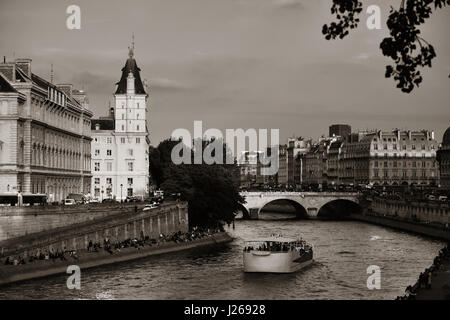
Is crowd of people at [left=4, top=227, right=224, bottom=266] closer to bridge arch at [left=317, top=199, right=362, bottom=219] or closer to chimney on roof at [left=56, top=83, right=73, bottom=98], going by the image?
chimney on roof at [left=56, top=83, right=73, bottom=98]

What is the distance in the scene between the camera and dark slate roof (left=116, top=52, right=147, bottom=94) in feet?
310

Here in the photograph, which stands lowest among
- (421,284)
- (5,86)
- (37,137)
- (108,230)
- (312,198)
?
(421,284)

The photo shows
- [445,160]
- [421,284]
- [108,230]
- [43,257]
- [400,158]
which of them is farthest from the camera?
[400,158]

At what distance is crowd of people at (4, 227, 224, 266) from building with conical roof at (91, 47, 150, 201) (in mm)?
21861

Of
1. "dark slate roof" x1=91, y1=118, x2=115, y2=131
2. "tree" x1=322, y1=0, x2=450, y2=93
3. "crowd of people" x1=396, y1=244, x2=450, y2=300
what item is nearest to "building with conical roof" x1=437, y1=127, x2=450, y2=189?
"dark slate roof" x1=91, y1=118, x2=115, y2=131

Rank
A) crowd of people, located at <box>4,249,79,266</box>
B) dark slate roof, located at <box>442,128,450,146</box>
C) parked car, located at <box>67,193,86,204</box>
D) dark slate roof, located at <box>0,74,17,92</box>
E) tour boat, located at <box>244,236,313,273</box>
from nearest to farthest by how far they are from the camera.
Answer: crowd of people, located at <box>4,249,79,266</box> → tour boat, located at <box>244,236,313,273</box> → dark slate roof, located at <box>0,74,17,92</box> → parked car, located at <box>67,193,86,204</box> → dark slate roof, located at <box>442,128,450,146</box>

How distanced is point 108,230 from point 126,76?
1634 inches

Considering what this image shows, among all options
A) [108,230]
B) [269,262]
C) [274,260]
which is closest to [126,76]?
[108,230]

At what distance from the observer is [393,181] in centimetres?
15862

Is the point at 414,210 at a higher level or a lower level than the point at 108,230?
lower

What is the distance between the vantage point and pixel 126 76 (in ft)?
309

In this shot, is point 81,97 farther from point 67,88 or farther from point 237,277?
point 237,277

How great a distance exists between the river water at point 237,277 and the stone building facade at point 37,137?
38.0 ft
